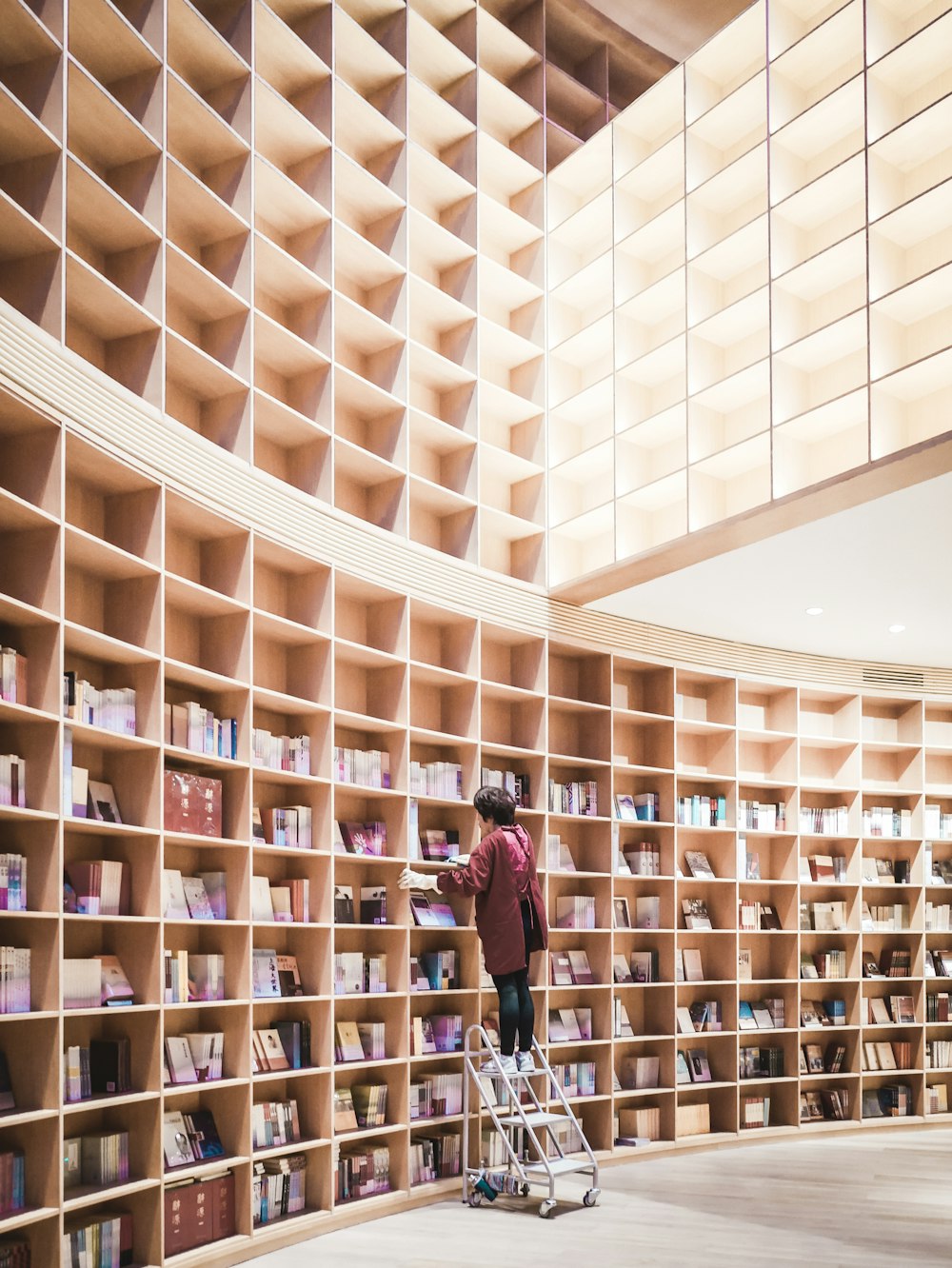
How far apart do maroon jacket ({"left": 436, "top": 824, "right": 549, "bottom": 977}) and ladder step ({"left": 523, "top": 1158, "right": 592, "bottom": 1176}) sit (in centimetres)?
88

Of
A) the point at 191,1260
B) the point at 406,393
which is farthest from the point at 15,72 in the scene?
the point at 191,1260

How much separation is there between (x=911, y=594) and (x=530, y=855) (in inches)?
101

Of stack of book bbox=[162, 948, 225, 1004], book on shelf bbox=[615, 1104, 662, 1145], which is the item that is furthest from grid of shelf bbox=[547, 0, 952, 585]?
book on shelf bbox=[615, 1104, 662, 1145]

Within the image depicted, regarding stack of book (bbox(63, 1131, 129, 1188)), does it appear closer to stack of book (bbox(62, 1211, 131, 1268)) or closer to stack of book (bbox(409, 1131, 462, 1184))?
stack of book (bbox(62, 1211, 131, 1268))

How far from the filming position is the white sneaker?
5.84m

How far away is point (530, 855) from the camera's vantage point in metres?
6.33

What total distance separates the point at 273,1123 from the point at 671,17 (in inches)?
266

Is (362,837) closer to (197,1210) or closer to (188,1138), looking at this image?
(188,1138)

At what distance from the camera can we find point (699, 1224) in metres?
5.61

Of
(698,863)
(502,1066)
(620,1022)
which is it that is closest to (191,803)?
(502,1066)

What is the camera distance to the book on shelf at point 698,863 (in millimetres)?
8031

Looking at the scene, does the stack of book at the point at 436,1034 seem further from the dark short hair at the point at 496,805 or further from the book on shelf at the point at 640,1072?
the book on shelf at the point at 640,1072

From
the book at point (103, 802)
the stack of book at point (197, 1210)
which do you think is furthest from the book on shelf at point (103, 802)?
the stack of book at point (197, 1210)

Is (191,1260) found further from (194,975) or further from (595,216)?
(595,216)
